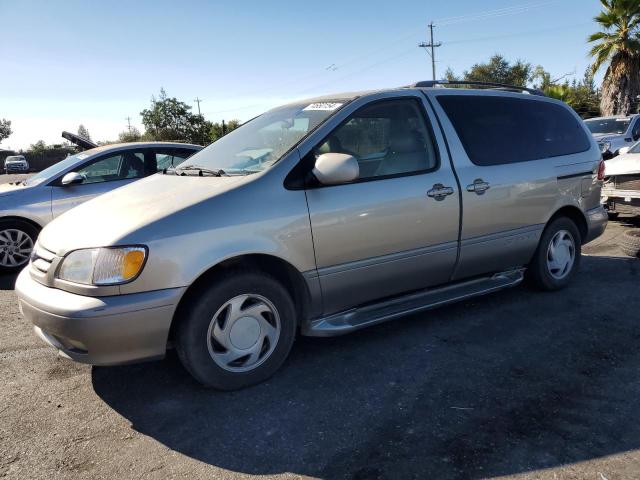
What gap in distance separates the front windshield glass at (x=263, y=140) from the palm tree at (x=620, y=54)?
A: 74.4ft

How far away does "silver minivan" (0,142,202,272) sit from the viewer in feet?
21.4

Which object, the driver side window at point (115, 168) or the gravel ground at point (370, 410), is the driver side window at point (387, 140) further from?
the driver side window at point (115, 168)

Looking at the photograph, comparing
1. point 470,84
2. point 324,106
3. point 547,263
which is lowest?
point 547,263

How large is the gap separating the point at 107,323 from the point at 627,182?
6875 millimetres

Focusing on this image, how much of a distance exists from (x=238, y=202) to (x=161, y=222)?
17.8 inches

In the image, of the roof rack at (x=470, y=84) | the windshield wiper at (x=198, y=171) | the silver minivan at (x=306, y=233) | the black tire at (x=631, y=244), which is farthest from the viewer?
the black tire at (x=631, y=244)

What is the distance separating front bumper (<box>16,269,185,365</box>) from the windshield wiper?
101cm

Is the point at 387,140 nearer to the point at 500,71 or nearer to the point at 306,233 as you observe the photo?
the point at 306,233

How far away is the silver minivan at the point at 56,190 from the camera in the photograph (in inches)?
256

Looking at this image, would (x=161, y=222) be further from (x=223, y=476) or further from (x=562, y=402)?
(x=562, y=402)

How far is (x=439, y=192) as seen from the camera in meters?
3.80

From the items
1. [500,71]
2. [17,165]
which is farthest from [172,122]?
[500,71]

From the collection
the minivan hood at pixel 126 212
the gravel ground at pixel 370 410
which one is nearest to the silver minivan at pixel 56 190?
the gravel ground at pixel 370 410

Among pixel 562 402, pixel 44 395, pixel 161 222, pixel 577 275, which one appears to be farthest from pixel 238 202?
pixel 577 275
